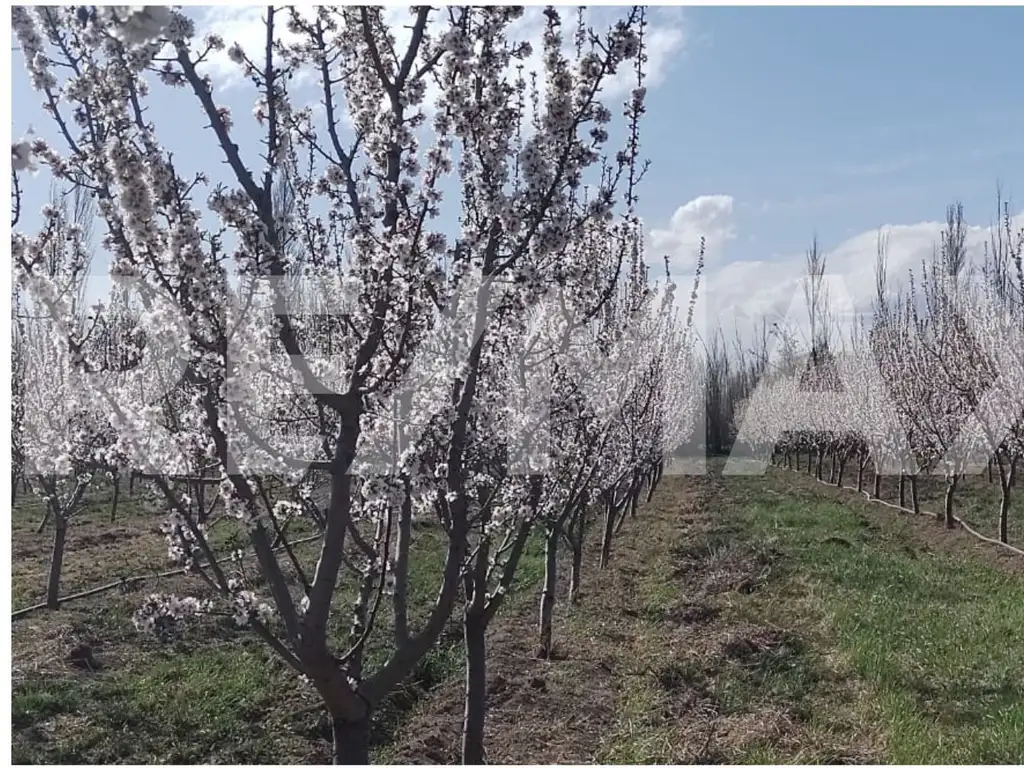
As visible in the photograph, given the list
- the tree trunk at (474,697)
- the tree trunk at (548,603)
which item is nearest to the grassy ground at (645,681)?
the tree trunk at (548,603)

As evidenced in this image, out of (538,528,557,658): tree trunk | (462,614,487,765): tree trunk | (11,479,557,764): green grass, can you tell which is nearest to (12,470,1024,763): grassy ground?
Result: (11,479,557,764): green grass

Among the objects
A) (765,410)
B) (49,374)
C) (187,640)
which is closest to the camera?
(187,640)

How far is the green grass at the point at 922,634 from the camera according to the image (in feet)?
16.1

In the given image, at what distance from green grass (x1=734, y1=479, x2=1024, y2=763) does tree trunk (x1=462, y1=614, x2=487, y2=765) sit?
227 centimetres

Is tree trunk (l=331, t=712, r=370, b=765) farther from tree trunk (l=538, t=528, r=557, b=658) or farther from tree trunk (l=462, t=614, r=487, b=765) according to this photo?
tree trunk (l=538, t=528, r=557, b=658)

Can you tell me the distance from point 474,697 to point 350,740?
4.07 feet

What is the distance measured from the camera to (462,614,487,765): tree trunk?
14.0ft

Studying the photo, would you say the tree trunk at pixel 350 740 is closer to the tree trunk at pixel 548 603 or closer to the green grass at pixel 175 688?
the green grass at pixel 175 688

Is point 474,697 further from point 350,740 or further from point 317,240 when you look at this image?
point 317,240

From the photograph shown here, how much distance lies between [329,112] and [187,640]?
5.46 meters

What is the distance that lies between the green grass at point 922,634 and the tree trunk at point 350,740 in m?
3.08

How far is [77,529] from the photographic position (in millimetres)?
14227

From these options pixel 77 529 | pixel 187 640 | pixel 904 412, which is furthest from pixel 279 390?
pixel 904 412

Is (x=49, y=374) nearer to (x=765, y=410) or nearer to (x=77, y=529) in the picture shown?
(x=77, y=529)
